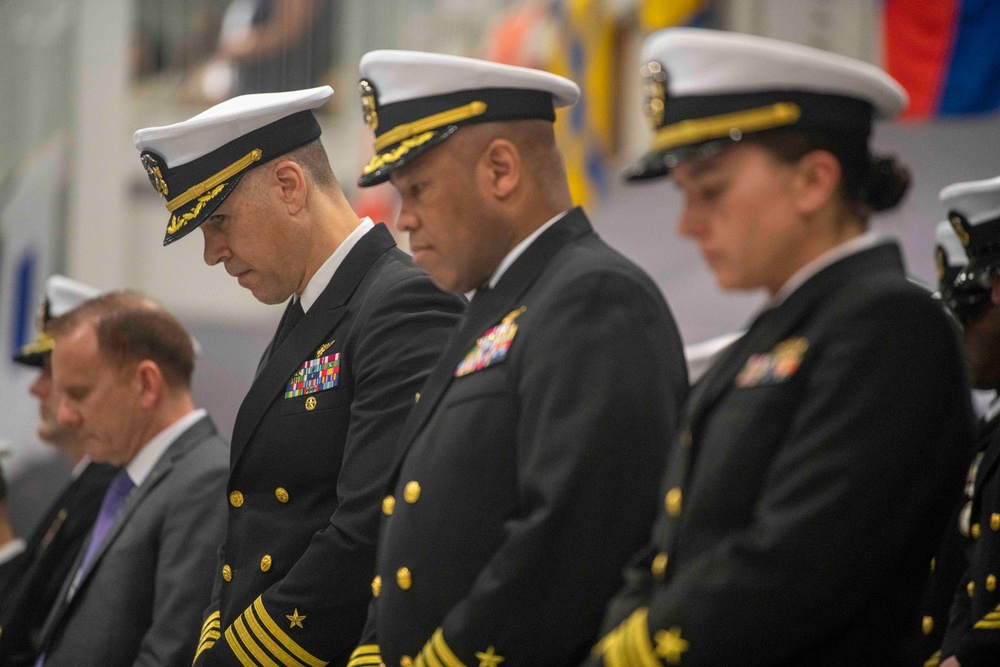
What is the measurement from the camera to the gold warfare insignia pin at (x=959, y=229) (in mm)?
2863

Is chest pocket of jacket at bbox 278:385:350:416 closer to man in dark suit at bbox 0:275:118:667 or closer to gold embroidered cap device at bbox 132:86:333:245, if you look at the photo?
gold embroidered cap device at bbox 132:86:333:245

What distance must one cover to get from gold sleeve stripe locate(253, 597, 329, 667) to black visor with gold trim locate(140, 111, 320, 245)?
0.71 metres

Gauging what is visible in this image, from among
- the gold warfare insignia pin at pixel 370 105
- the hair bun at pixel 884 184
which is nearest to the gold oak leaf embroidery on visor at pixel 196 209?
the gold warfare insignia pin at pixel 370 105

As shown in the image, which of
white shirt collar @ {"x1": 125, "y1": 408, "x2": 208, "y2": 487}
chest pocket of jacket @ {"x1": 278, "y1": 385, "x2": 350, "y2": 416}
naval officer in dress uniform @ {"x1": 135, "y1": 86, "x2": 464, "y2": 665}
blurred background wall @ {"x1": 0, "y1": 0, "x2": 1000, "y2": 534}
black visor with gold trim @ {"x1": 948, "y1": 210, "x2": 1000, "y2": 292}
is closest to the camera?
naval officer in dress uniform @ {"x1": 135, "y1": 86, "x2": 464, "y2": 665}

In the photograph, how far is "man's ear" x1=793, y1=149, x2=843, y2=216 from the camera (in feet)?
5.40

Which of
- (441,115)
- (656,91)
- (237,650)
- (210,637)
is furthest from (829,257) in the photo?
(210,637)

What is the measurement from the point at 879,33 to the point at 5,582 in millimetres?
3214

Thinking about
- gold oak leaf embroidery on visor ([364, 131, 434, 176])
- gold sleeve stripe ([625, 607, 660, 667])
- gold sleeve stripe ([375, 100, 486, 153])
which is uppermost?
gold sleeve stripe ([375, 100, 486, 153])

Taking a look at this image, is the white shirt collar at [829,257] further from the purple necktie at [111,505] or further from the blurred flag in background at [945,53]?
the blurred flag in background at [945,53]

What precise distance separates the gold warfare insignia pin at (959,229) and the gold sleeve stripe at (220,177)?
1.40 metres

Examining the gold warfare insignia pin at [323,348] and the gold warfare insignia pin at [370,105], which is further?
the gold warfare insignia pin at [323,348]

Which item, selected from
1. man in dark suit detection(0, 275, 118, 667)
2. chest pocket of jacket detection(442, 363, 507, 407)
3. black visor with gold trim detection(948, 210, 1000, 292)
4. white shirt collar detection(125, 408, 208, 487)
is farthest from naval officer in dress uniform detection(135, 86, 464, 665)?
man in dark suit detection(0, 275, 118, 667)

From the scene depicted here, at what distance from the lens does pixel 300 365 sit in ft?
8.30

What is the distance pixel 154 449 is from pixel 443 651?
70.3 inches
